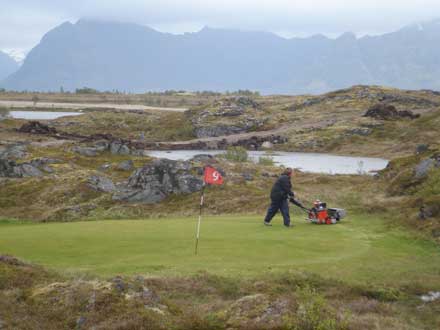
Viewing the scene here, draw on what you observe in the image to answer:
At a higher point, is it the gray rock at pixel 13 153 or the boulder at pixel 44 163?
the gray rock at pixel 13 153

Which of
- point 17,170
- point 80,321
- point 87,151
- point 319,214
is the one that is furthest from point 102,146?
point 80,321

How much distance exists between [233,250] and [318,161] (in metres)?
65.8

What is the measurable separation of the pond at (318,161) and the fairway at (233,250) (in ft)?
147

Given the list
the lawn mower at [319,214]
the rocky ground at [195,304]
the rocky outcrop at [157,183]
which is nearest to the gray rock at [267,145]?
the rocky outcrop at [157,183]

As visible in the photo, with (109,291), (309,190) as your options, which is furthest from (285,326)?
(309,190)

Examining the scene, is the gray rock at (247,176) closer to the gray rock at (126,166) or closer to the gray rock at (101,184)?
the gray rock at (101,184)

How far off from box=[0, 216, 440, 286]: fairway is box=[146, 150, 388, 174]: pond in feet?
147

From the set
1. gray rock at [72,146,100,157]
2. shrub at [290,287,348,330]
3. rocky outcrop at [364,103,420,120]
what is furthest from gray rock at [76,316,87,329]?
rocky outcrop at [364,103,420,120]

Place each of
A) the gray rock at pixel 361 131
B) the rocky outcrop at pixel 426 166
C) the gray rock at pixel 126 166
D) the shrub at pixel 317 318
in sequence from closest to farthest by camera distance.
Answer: the shrub at pixel 317 318, the rocky outcrop at pixel 426 166, the gray rock at pixel 126 166, the gray rock at pixel 361 131

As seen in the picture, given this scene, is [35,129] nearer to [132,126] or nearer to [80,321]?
[132,126]

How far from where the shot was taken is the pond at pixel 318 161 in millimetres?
71500

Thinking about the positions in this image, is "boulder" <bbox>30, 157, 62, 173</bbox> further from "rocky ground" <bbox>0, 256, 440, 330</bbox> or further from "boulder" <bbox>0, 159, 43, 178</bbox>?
"rocky ground" <bbox>0, 256, 440, 330</bbox>

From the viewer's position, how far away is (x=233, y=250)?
19.5 m

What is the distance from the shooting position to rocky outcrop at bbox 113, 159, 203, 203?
3850 centimetres
